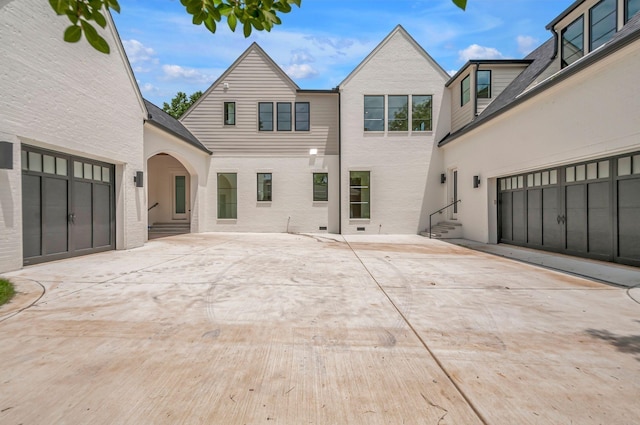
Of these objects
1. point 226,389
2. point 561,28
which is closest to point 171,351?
point 226,389

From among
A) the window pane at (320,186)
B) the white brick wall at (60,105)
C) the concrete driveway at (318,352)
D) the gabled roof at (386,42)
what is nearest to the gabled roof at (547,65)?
the gabled roof at (386,42)

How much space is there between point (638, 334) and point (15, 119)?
10037mm

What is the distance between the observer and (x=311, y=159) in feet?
52.0

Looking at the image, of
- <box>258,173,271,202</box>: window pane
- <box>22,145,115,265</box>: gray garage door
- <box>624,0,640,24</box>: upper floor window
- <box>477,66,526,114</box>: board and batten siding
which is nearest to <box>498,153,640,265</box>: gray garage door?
<box>624,0,640,24</box>: upper floor window

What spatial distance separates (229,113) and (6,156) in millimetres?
11069

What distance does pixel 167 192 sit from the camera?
16.8 meters

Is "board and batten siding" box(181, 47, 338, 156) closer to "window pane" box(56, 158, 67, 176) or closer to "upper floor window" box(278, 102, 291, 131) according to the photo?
"upper floor window" box(278, 102, 291, 131)

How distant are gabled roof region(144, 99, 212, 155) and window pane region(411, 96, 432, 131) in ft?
33.6

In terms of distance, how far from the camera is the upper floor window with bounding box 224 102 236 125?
15930mm

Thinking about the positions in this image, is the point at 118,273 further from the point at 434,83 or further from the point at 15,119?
the point at 434,83

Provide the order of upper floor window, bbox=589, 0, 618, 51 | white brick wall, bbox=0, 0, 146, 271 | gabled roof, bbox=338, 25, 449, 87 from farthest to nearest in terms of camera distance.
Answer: gabled roof, bbox=338, 25, 449, 87
upper floor window, bbox=589, 0, 618, 51
white brick wall, bbox=0, 0, 146, 271

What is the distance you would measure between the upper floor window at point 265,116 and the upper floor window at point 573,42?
A: 11.8m

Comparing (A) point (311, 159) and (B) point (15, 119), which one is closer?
(B) point (15, 119)

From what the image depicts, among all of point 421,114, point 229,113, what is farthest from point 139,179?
point 421,114
